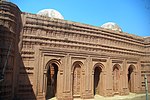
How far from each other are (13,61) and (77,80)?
501 centimetres

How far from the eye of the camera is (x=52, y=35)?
12.6 metres

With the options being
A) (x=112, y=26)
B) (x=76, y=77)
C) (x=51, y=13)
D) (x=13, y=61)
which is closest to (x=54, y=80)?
(x=76, y=77)

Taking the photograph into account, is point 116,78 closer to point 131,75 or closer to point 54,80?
point 131,75

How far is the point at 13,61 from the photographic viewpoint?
1060cm

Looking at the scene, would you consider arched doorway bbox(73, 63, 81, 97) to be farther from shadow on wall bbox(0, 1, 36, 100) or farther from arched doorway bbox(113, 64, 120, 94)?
arched doorway bbox(113, 64, 120, 94)

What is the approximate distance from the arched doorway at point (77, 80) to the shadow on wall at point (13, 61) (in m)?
3.25

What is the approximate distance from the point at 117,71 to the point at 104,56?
7.83ft

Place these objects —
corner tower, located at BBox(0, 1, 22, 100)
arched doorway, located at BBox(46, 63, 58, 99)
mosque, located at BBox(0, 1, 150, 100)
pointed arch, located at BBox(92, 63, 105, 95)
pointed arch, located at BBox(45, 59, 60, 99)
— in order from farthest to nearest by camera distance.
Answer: pointed arch, located at BBox(92, 63, 105, 95), arched doorway, located at BBox(46, 63, 58, 99), pointed arch, located at BBox(45, 59, 60, 99), mosque, located at BBox(0, 1, 150, 100), corner tower, located at BBox(0, 1, 22, 100)

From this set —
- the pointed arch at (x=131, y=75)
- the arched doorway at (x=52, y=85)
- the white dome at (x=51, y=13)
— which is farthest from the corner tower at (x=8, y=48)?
the pointed arch at (x=131, y=75)

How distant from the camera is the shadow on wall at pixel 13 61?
9.66 m

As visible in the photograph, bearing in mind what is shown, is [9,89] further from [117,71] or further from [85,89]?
[117,71]

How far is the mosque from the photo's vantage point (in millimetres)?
10341

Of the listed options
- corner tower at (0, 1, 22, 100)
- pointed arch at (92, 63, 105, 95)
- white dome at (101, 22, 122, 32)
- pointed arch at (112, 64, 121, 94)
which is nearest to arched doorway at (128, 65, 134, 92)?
pointed arch at (112, 64, 121, 94)

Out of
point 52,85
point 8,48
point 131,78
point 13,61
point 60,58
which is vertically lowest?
point 52,85
